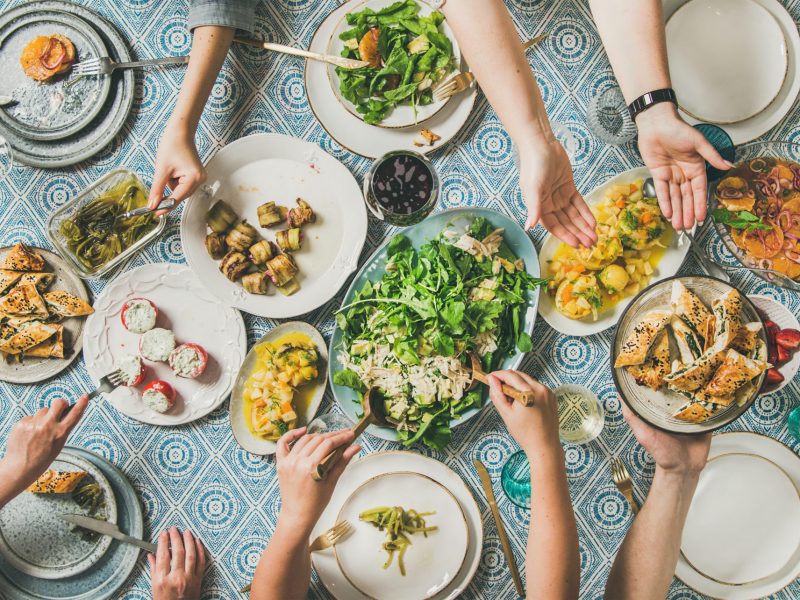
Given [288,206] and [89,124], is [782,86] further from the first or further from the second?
[89,124]

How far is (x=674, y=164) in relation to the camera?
188cm

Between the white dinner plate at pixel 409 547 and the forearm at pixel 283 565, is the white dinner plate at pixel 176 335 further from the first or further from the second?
the white dinner plate at pixel 409 547

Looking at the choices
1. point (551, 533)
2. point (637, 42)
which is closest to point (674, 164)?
point (637, 42)

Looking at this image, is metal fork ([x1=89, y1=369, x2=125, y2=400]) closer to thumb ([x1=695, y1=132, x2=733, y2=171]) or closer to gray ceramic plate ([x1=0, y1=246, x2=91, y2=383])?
gray ceramic plate ([x1=0, y1=246, x2=91, y2=383])

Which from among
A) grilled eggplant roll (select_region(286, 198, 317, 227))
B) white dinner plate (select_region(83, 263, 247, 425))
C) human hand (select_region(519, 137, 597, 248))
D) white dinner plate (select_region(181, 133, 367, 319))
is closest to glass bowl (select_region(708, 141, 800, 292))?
human hand (select_region(519, 137, 597, 248))

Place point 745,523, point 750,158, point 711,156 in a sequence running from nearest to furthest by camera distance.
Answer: point 711,156
point 750,158
point 745,523

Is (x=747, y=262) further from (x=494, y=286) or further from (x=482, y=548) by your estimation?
(x=482, y=548)

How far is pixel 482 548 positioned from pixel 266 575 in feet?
2.50

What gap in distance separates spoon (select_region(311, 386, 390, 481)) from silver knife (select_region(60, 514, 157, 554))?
32.5 inches

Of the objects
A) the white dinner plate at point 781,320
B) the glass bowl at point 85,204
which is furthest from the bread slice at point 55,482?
the white dinner plate at point 781,320

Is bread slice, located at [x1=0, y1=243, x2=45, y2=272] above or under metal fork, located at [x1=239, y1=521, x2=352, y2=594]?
above

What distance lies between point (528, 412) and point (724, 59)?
4.54 ft

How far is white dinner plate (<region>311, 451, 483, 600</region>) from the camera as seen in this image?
2068mm

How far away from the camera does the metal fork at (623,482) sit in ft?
6.70
